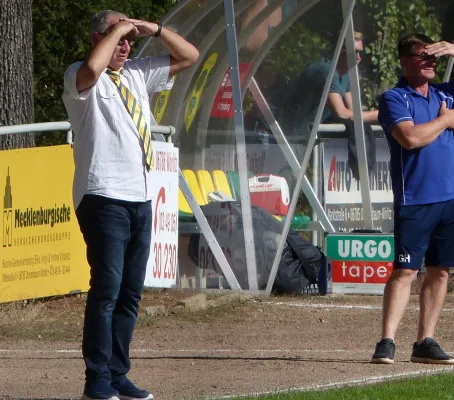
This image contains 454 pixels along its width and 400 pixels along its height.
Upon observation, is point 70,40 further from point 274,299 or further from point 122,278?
point 122,278

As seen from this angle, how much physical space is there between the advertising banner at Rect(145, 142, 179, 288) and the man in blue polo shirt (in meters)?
3.90

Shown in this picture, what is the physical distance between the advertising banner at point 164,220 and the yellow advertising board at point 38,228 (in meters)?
0.66

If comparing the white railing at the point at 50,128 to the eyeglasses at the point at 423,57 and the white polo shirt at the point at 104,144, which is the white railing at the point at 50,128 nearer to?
the eyeglasses at the point at 423,57

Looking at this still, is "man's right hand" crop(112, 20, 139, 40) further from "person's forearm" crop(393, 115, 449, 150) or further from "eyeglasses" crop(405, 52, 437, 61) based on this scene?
"eyeglasses" crop(405, 52, 437, 61)

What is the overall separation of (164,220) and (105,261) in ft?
17.6

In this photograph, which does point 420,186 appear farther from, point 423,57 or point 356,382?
point 356,382

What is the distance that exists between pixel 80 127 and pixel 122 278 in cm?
76

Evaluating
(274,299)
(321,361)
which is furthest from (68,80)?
(274,299)

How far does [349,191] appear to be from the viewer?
515 inches

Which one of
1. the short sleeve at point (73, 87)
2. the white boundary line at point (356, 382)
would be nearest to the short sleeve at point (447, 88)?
the white boundary line at point (356, 382)

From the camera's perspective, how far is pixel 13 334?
8.72 m

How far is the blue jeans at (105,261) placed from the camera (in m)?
5.80

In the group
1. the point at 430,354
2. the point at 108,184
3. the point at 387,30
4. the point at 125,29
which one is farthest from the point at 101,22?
the point at 387,30

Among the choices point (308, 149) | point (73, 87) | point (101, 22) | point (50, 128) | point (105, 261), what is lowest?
point (105, 261)
